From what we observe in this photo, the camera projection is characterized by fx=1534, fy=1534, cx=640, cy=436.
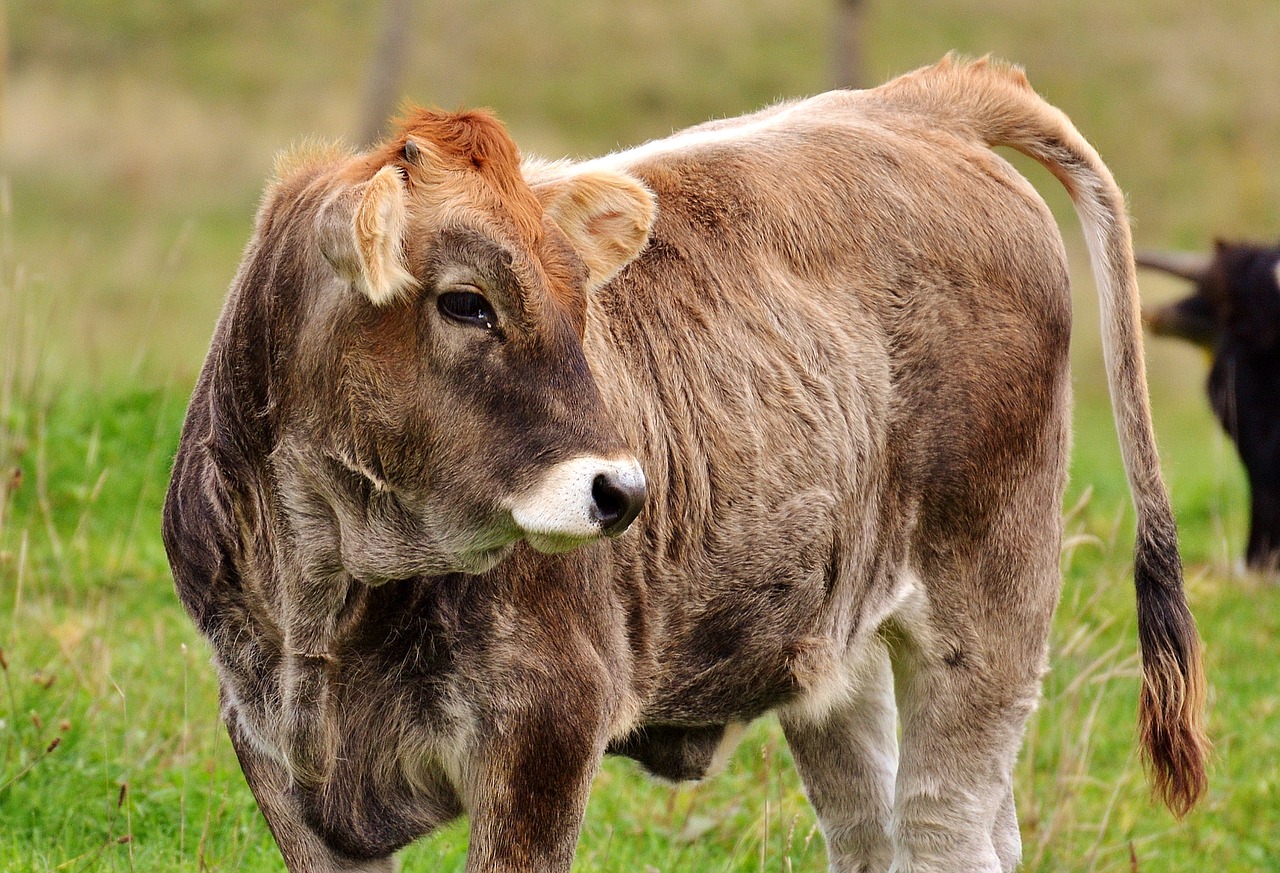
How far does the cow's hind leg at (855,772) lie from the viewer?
4816 millimetres

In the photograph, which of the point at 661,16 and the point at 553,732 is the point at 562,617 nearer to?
the point at 553,732

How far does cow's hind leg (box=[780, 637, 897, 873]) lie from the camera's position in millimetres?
4816

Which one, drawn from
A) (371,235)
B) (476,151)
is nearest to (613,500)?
(371,235)

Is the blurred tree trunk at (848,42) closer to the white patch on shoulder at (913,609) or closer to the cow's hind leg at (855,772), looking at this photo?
the cow's hind leg at (855,772)

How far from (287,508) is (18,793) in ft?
7.05

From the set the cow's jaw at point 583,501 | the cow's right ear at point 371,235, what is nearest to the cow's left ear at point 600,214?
the cow's right ear at point 371,235

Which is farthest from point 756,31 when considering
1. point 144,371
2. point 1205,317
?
point 144,371

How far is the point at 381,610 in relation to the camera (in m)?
3.25

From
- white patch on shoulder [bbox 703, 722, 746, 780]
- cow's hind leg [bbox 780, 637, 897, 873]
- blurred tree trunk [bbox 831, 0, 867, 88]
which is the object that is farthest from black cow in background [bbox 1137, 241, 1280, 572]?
blurred tree trunk [bbox 831, 0, 867, 88]

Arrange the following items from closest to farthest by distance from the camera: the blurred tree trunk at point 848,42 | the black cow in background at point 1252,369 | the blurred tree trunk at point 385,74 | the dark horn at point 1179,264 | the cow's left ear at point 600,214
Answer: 1. the cow's left ear at point 600,214
2. the black cow in background at point 1252,369
3. the dark horn at point 1179,264
4. the blurred tree trunk at point 848,42
5. the blurred tree trunk at point 385,74

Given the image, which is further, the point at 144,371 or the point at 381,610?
the point at 144,371

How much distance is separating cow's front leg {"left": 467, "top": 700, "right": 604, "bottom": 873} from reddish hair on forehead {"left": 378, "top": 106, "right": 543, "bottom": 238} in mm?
1043

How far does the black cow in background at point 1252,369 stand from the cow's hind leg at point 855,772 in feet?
17.8

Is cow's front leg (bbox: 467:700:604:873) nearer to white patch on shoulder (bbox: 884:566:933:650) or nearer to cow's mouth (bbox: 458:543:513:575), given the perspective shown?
cow's mouth (bbox: 458:543:513:575)
